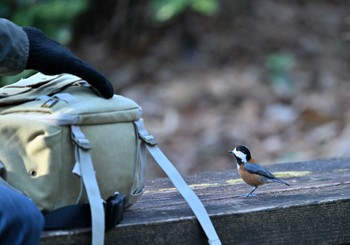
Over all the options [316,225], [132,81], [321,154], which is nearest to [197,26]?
[132,81]

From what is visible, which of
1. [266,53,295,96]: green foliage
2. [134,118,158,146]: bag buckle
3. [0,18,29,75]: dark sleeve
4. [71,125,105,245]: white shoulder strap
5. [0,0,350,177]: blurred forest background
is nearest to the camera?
[71,125,105,245]: white shoulder strap

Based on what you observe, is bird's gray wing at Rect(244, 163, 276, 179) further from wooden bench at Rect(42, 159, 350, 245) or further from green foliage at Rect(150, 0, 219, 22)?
green foliage at Rect(150, 0, 219, 22)

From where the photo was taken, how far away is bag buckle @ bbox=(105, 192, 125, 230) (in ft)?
6.67

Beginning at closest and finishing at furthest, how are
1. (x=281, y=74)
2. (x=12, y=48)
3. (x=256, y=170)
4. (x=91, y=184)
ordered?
1. (x=91, y=184)
2. (x=12, y=48)
3. (x=256, y=170)
4. (x=281, y=74)

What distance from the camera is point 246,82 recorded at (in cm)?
664

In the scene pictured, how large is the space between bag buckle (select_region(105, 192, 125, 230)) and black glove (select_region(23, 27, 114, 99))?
1.11ft

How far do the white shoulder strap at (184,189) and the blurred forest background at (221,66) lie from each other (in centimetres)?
343

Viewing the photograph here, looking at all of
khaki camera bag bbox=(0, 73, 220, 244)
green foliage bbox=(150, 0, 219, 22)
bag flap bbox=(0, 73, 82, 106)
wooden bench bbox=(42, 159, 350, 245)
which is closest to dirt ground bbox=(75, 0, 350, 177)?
green foliage bbox=(150, 0, 219, 22)

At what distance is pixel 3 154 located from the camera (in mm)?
2049

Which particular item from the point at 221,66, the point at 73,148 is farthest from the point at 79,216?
the point at 221,66

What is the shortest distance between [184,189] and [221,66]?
4626 mm

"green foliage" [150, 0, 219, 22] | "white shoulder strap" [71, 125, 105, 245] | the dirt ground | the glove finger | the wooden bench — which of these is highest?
the glove finger

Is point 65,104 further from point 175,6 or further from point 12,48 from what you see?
point 175,6

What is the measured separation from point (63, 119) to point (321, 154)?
4.02 meters
